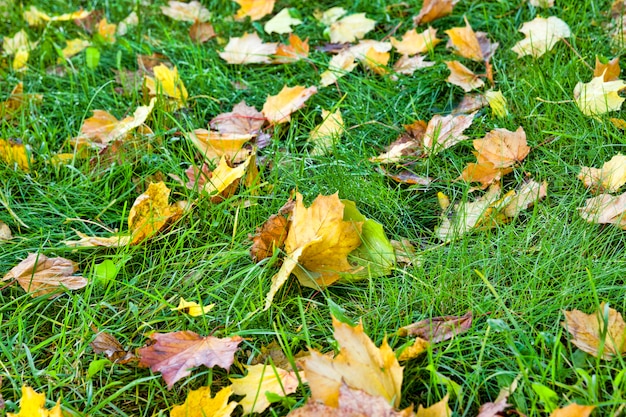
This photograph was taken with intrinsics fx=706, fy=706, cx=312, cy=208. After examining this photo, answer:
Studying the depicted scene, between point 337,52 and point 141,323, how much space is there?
1421 millimetres

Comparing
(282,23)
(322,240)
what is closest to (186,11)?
(282,23)

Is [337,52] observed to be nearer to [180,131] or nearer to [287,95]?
[287,95]

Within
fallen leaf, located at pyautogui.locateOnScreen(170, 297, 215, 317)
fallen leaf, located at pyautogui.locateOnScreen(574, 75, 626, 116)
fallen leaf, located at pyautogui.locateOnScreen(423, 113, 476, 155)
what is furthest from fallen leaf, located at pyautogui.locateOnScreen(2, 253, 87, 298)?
fallen leaf, located at pyautogui.locateOnScreen(574, 75, 626, 116)

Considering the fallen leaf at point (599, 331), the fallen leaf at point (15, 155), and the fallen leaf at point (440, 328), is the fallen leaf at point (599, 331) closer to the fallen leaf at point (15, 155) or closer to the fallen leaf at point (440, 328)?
the fallen leaf at point (440, 328)

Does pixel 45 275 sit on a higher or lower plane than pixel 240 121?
lower

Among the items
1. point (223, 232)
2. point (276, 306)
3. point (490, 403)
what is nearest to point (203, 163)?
point (223, 232)

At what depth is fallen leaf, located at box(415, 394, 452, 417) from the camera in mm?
1338

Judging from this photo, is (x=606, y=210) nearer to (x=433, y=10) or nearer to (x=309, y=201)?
(x=309, y=201)

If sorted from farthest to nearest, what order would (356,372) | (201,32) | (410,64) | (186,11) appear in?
(186,11) < (201,32) < (410,64) < (356,372)

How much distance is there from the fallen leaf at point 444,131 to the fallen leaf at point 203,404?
3.26 feet

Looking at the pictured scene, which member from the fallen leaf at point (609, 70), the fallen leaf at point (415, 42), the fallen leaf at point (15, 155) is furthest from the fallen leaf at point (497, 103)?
the fallen leaf at point (15, 155)

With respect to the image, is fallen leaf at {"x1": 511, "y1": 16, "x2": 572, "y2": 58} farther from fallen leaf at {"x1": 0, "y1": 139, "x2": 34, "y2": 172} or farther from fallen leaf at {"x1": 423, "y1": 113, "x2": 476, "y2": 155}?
fallen leaf at {"x1": 0, "y1": 139, "x2": 34, "y2": 172}

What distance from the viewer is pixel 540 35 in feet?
8.18

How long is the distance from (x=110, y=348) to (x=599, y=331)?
1.10m
